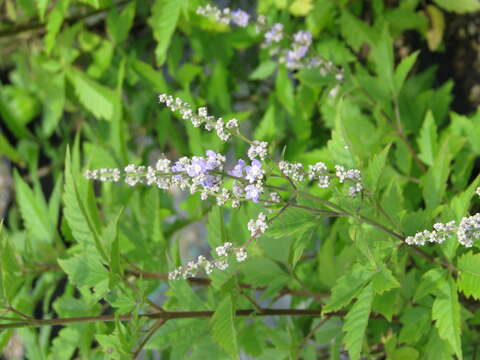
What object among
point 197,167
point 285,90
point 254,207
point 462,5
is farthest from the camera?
point 285,90

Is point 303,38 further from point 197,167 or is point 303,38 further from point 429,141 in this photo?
point 197,167

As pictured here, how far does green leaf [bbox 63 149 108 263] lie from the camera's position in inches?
36.2

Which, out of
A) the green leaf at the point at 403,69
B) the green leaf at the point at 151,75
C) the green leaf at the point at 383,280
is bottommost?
the green leaf at the point at 383,280

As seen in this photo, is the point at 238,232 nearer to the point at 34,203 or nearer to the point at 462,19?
the point at 34,203

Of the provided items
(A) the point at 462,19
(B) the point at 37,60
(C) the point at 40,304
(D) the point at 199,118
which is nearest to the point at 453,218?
(D) the point at 199,118

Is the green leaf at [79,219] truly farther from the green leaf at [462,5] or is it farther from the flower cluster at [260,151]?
the green leaf at [462,5]

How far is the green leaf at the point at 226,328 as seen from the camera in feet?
2.76

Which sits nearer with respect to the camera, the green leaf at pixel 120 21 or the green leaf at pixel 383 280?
the green leaf at pixel 383 280

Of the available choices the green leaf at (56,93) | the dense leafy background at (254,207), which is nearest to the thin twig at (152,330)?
the dense leafy background at (254,207)

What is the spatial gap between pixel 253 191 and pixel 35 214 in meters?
0.93

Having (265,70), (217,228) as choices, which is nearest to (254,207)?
(217,228)

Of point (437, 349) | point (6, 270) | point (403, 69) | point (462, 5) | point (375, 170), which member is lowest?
point (437, 349)

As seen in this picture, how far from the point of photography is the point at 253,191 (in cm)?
72

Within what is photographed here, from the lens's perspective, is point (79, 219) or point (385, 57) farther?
point (385, 57)
